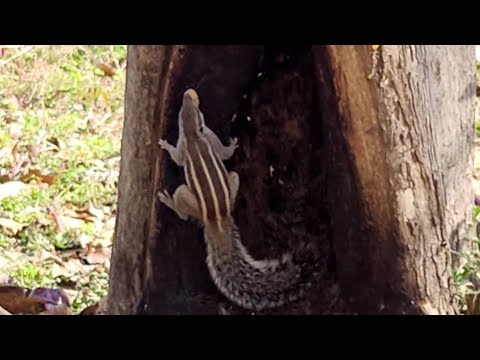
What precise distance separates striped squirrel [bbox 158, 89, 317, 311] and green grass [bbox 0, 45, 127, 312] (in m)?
1.07

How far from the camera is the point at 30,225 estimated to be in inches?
210

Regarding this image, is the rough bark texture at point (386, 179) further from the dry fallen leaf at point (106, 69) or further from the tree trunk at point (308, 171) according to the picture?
the dry fallen leaf at point (106, 69)

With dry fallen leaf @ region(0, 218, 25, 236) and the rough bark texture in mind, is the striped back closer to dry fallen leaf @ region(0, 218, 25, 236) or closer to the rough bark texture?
the rough bark texture

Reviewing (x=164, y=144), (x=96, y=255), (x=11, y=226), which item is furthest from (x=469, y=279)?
(x=11, y=226)

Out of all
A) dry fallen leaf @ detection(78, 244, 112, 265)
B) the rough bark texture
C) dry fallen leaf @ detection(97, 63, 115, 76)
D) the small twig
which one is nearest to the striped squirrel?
the rough bark texture

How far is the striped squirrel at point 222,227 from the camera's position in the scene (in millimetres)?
3725

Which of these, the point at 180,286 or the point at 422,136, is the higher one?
the point at 422,136
